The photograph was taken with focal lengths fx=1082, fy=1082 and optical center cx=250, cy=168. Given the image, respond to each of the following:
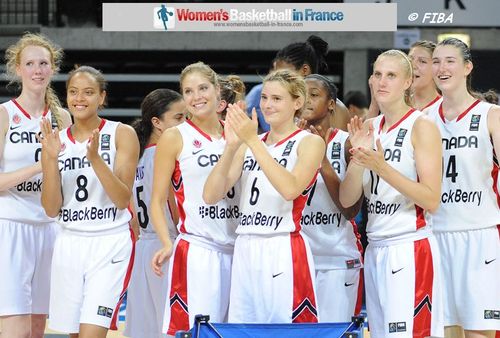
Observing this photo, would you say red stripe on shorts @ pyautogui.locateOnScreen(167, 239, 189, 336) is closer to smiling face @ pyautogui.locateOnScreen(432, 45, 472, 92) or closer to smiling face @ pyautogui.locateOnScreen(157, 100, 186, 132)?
smiling face @ pyautogui.locateOnScreen(157, 100, 186, 132)

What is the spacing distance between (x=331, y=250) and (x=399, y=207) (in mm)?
756

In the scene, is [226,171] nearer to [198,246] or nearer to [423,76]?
[198,246]

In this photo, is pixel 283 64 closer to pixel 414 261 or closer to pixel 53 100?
pixel 53 100

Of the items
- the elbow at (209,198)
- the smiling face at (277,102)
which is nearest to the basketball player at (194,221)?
the elbow at (209,198)

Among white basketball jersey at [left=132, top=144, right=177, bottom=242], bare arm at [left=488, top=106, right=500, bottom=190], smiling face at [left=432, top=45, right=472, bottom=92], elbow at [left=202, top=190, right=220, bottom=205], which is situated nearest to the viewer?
elbow at [left=202, top=190, right=220, bottom=205]

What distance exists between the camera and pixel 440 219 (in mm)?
5801

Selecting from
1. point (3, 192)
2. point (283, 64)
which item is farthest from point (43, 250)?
point (283, 64)

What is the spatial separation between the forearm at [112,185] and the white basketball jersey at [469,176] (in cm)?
169

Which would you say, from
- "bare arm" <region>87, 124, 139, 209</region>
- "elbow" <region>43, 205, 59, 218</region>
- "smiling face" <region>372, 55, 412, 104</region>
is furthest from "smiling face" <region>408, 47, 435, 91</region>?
"elbow" <region>43, 205, 59, 218</region>

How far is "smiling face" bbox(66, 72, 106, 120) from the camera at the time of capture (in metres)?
5.92

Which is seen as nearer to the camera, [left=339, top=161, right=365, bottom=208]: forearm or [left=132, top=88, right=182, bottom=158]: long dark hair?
[left=339, top=161, right=365, bottom=208]: forearm

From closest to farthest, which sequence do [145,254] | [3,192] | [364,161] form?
[364,161] < [3,192] < [145,254]

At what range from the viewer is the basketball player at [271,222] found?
542 cm

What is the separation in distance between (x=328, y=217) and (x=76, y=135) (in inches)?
58.1
